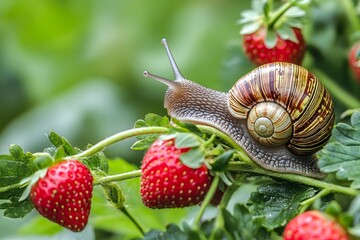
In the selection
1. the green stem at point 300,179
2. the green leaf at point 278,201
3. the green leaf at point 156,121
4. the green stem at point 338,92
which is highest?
the green leaf at point 156,121

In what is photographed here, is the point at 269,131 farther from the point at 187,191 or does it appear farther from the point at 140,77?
the point at 140,77

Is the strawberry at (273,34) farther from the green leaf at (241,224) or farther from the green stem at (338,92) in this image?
the green leaf at (241,224)

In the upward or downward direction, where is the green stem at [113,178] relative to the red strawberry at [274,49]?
downward

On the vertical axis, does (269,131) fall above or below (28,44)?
above

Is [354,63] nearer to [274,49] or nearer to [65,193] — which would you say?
[274,49]

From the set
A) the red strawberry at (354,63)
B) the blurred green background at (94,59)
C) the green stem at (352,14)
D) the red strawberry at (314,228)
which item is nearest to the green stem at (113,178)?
the red strawberry at (314,228)

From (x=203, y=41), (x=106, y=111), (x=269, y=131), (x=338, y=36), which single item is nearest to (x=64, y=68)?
(x=106, y=111)

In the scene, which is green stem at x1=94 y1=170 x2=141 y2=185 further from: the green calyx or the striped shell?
the green calyx

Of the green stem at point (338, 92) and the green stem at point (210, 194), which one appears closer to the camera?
the green stem at point (210, 194)

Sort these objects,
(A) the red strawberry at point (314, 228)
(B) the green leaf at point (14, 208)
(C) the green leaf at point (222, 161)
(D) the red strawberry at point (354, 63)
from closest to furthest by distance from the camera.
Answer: (A) the red strawberry at point (314, 228) → (C) the green leaf at point (222, 161) → (B) the green leaf at point (14, 208) → (D) the red strawberry at point (354, 63)
